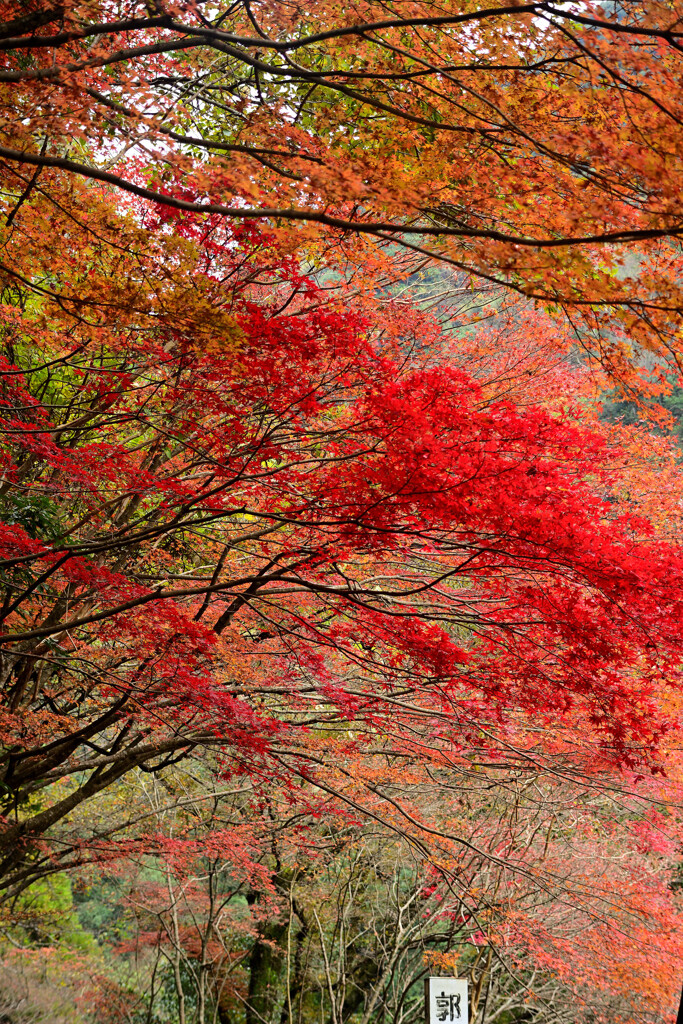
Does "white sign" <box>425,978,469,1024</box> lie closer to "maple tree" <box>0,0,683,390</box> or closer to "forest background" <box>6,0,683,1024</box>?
"forest background" <box>6,0,683,1024</box>

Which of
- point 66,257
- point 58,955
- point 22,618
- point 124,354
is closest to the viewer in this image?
point 66,257

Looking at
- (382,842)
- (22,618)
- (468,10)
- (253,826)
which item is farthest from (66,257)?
(382,842)

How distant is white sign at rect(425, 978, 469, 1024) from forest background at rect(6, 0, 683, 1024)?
59.1 inches

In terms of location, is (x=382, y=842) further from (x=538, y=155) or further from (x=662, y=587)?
(x=538, y=155)

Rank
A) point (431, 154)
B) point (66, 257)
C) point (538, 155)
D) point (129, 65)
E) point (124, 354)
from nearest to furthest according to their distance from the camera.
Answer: point (538, 155), point (431, 154), point (66, 257), point (129, 65), point (124, 354)

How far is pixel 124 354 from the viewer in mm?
6137

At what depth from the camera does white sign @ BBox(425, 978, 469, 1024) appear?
23.1 ft

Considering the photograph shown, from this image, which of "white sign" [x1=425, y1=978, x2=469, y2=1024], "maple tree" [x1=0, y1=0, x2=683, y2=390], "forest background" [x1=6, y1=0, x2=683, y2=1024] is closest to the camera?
"maple tree" [x1=0, y1=0, x2=683, y2=390]

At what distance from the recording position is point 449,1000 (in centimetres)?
709

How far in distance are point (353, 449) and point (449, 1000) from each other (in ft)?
17.0

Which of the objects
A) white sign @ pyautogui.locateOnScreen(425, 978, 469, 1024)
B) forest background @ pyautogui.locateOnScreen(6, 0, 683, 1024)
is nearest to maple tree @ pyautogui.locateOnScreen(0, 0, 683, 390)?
forest background @ pyautogui.locateOnScreen(6, 0, 683, 1024)

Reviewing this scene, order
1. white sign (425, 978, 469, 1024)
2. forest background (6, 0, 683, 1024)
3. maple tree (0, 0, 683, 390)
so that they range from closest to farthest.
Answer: maple tree (0, 0, 683, 390) → forest background (6, 0, 683, 1024) → white sign (425, 978, 469, 1024)

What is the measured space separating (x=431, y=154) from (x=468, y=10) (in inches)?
31.1

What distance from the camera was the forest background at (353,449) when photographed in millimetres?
2889
